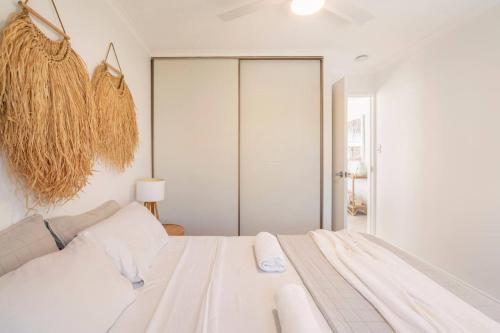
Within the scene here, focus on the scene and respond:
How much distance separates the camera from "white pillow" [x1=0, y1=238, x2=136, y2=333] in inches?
24.1

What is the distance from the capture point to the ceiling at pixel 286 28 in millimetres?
1852

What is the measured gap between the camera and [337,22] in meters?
2.07

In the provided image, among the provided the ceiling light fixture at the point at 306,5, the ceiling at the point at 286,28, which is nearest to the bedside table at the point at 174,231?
the ceiling at the point at 286,28

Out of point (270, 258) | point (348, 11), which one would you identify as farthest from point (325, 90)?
point (270, 258)

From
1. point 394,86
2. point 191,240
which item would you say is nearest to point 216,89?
point 191,240

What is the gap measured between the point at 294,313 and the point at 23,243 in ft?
3.47

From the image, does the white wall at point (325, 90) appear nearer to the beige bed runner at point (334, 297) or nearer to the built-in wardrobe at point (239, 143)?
the built-in wardrobe at point (239, 143)

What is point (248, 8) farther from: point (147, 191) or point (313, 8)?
point (147, 191)

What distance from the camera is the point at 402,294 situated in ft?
3.18

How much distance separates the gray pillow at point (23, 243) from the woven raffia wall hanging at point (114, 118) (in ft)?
2.33

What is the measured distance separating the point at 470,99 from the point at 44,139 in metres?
3.03

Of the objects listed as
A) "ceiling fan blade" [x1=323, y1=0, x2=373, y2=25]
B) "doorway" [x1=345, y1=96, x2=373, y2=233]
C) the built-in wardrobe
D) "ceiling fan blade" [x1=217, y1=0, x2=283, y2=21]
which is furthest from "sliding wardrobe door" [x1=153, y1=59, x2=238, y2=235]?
"doorway" [x1=345, y1=96, x2=373, y2=233]

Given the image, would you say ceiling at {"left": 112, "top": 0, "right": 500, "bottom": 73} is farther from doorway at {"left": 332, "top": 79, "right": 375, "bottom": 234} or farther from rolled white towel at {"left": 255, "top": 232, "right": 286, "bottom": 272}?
rolled white towel at {"left": 255, "top": 232, "right": 286, "bottom": 272}

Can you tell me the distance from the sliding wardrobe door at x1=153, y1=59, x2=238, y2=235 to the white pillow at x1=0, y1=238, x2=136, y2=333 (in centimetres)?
169
